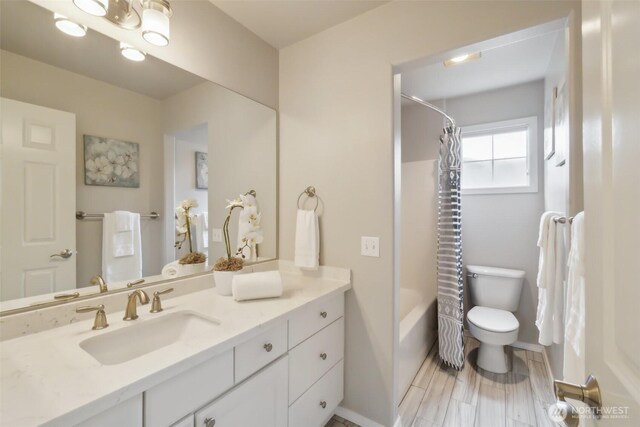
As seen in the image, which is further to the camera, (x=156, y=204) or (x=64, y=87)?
(x=156, y=204)

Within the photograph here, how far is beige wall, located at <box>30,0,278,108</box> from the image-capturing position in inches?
47.1

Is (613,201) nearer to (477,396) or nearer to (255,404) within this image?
(255,404)

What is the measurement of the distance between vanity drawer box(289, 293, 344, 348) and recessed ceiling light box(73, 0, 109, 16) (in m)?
1.48

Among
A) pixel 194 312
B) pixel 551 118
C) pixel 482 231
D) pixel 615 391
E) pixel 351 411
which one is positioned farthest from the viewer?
pixel 482 231

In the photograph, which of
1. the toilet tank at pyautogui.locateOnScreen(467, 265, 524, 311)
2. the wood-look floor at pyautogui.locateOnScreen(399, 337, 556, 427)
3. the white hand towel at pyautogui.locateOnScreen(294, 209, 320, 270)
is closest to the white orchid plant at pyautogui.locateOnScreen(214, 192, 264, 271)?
the white hand towel at pyautogui.locateOnScreen(294, 209, 320, 270)

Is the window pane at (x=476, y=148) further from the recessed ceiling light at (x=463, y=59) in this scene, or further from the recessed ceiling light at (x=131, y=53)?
the recessed ceiling light at (x=131, y=53)

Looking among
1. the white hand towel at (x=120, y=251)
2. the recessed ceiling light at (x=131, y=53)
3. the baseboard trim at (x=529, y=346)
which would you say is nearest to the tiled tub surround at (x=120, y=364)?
the white hand towel at (x=120, y=251)

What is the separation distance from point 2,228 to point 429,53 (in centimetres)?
197

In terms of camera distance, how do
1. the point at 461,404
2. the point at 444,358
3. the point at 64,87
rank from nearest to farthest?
the point at 64,87 < the point at 461,404 < the point at 444,358

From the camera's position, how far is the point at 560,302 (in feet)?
4.66

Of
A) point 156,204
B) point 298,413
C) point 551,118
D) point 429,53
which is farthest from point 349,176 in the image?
point 551,118

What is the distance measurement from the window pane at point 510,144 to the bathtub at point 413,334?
165 cm

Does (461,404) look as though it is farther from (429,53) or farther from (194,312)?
(429,53)

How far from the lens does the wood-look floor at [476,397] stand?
169 cm
